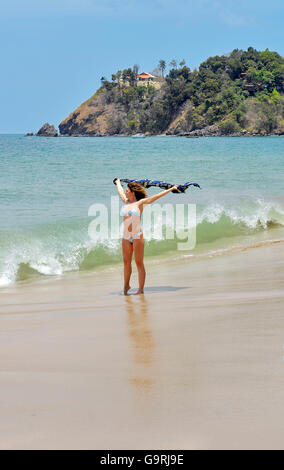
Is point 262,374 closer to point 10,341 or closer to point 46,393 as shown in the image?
point 46,393

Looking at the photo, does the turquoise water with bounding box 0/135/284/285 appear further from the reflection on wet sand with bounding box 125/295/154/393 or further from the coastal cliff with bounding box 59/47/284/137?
the coastal cliff with bounding box 59/47/284/137

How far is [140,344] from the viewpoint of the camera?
4.09m

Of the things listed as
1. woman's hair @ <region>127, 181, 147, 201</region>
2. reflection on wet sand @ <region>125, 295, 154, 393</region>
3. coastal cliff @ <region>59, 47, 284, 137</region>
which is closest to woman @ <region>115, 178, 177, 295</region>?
woman's hair @ <region>127, 181, 147, 201</region>

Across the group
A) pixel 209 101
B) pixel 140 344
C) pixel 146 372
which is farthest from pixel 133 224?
pixel 209 101

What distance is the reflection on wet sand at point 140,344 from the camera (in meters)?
3.26

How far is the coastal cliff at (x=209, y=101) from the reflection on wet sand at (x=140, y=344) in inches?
5745

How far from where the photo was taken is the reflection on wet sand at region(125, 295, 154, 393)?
3.26 metres

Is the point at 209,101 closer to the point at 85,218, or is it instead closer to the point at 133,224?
the point at 85,218

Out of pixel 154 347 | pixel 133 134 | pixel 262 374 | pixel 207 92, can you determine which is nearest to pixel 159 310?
pixel 154 347

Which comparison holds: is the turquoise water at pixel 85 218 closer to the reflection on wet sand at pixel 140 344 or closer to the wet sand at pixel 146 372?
the reflection on wet sand at pixel 140 344

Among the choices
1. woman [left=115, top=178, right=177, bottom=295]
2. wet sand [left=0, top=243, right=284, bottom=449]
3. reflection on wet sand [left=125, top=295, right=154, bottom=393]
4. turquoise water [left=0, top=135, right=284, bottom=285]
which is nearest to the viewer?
wet sand [left=0, top=243, right=284, bottom=449]

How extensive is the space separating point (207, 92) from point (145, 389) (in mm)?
164657

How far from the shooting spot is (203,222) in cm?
1389

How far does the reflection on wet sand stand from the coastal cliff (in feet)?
479
